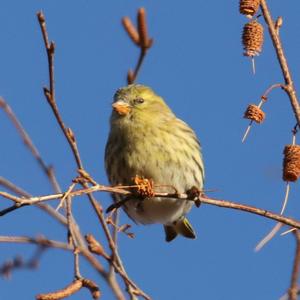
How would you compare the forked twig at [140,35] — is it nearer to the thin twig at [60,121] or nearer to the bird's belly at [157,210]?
the thin twig at [60,121]

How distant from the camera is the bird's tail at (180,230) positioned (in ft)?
15.2

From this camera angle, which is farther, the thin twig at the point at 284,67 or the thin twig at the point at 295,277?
the thin twig at the point at 284,67

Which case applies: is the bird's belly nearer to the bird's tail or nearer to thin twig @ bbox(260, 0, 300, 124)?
the bird's tail

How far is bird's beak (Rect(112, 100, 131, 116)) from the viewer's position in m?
3.91

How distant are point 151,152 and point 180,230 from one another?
113 cm

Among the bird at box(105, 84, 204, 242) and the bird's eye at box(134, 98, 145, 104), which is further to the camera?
the bird's eye at box(134, 98, 145, 104)

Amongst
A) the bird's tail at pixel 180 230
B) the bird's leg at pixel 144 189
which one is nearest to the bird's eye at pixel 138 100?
the bird's tail at pixel 180 230

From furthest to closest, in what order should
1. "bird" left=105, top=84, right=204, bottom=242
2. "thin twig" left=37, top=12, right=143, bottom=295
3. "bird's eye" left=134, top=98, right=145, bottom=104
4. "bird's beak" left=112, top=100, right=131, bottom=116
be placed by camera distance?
"bird's eye" left=134, top=98, right=145, bottom=104 → "bird's beak" left=112, top=100, right=131, bottom=116 → "bird" left=105, top=84, right=204, bottom=242 → "thin twig" left=37, top=12, right=143, bottom=295

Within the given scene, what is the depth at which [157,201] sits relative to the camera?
13.0ft

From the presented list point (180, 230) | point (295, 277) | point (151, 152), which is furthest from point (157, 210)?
point (295, 277)

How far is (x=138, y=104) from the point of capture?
4.04m

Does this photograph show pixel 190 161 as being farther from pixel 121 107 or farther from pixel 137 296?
pixel 137 296

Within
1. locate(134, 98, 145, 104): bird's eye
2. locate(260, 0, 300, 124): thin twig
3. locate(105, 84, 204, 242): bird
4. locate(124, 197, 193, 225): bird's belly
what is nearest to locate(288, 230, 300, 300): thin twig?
locate(260, 0, 300, 124): thin twig

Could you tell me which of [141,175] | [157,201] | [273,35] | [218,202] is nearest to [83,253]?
[218,202]
